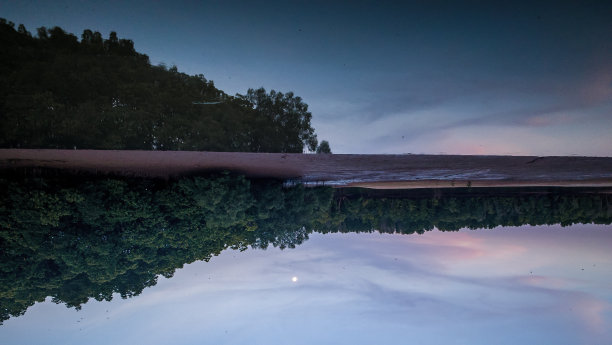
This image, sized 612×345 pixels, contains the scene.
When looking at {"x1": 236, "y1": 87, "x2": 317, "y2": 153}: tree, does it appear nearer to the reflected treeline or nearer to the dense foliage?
the dense foliage

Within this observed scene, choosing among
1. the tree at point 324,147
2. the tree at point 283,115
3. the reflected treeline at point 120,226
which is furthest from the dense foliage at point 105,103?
the tree at point 324,147

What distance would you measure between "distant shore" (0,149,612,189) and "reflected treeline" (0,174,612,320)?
1.15 metres

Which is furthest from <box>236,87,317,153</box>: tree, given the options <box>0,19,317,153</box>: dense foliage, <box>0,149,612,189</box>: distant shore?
<box>0,149,612,189</box>: distant shore

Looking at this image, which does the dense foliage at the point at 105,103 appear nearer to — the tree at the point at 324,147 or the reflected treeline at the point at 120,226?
the reflected treeline at the point at 120,226

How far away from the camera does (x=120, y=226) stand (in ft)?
46.6

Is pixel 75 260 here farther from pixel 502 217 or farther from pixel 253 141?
pixel 502 217

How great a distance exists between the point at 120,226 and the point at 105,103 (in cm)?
727

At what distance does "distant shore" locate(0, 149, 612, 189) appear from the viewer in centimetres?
1462

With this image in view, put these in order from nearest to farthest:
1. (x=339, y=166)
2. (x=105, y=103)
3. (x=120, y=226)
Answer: (x=120, y=226)
(x=105, y=103)
(x=339, y=166)

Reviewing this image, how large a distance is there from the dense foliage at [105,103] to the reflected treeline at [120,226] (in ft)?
9.31

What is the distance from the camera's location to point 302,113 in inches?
869

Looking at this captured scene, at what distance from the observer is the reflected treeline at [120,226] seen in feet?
42.1

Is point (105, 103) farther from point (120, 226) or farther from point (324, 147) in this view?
point (324, 147)

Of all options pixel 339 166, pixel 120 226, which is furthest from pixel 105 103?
pixel 339 166
